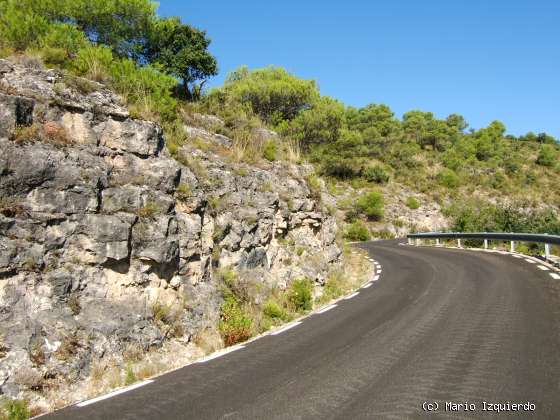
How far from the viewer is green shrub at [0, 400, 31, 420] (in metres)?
5.51

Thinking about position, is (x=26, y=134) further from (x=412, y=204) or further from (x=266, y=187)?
(x=412, y=204)

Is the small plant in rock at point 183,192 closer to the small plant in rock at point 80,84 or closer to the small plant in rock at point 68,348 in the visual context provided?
the small plant in rock at point 80,84

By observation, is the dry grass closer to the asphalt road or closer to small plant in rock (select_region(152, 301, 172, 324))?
small plant in rock (select_region(152, 301, 172, 324))

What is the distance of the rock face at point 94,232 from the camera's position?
6961 millimetres

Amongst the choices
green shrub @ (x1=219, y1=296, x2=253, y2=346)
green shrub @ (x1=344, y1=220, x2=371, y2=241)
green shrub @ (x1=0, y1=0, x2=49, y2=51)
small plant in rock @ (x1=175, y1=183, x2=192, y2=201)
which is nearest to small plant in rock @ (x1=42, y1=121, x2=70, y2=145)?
small plant in rock @ (x1=175, y1=183, x2=192, y2=201)

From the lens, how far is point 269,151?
1666 cm

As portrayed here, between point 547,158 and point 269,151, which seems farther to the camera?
point 547,158

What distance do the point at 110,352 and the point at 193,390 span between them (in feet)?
6.79

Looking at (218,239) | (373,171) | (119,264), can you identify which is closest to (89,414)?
(119,264)

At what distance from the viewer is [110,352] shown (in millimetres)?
7297

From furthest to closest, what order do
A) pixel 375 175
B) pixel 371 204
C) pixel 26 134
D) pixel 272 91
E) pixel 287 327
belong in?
pixel 375 175 < pixel 371 204 < pixel 272 91 < pixel 287 327 < pixel 26 134

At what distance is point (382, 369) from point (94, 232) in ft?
18.1

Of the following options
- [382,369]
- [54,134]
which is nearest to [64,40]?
[54,134]

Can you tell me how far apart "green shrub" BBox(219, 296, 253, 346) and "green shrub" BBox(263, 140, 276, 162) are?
7.25 metres
